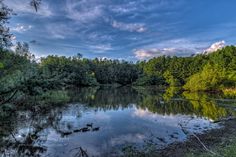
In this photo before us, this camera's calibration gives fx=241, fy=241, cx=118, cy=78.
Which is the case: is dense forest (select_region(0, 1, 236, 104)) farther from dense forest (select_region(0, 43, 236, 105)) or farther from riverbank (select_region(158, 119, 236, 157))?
riverbank (select_region(158, 119, 236, 157))

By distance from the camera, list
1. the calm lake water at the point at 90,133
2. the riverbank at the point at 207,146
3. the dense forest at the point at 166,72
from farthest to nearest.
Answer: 1. the dense forest at the point at 166,72
2. the calm lake water at the point at 90,133
3. the riverbank at the point at 207,146

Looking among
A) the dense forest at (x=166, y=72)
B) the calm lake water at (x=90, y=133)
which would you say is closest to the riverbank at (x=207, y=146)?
the calm lake water at (x=90, y=133)

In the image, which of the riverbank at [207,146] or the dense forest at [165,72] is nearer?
the riverbank at [207,146]

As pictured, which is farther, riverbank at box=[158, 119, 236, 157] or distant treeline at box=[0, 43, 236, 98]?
distant treeline at box=[0, 43, 236, 98]

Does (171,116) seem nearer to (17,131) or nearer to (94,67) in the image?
(17,131)

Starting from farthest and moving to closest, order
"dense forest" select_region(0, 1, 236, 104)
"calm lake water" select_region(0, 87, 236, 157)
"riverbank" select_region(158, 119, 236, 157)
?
"dense forest" select_region(0, 1, 236, 104) < "calm lake water" select_region(0, 87, 236, 157) < "riverbank" select_region(158, 119, 236, 157)

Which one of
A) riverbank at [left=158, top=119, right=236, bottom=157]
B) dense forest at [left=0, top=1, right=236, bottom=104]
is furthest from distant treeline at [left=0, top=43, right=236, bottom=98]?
riverbank at [left=158, top=119, right=236, bottom=157]

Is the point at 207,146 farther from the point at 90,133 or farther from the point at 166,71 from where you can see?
the point at 166,71

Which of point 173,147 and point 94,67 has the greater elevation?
point 94,67

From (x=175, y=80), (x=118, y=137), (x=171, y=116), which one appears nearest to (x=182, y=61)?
(x=175, y=80)

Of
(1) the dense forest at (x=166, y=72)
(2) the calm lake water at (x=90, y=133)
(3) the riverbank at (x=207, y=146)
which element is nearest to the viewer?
(3) the riverbank at (x=207, y=146)

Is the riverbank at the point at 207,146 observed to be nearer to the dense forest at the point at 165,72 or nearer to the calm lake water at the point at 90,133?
the calm lake water at the point at 90,133

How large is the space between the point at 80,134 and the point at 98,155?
4922 mm

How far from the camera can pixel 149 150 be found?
13031 millimetres
